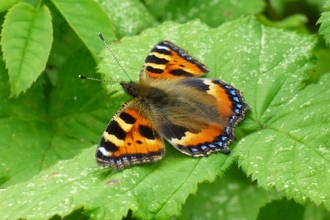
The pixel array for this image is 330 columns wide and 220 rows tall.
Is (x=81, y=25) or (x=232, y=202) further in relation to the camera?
(x=232, y=202)

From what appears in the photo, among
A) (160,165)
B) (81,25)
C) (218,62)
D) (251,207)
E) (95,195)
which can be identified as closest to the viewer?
(95,195)

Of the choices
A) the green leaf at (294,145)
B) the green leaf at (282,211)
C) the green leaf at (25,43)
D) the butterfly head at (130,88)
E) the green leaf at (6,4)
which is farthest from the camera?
the green leaf at (6,4)

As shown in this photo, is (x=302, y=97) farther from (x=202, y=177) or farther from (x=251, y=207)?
(x=251, y=207)

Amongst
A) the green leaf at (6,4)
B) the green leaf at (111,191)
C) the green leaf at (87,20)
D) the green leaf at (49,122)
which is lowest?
the green leaf at (49,122)

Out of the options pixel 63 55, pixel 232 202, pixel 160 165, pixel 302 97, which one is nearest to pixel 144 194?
pixel 160 165

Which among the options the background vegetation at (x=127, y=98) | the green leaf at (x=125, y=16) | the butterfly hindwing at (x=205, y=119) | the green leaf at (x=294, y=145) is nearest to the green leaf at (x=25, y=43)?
the background vegetation at (x=127, y=98)

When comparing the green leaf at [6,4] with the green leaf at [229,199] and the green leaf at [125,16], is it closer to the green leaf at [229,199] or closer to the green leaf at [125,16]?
the green leaf at [125,16]
